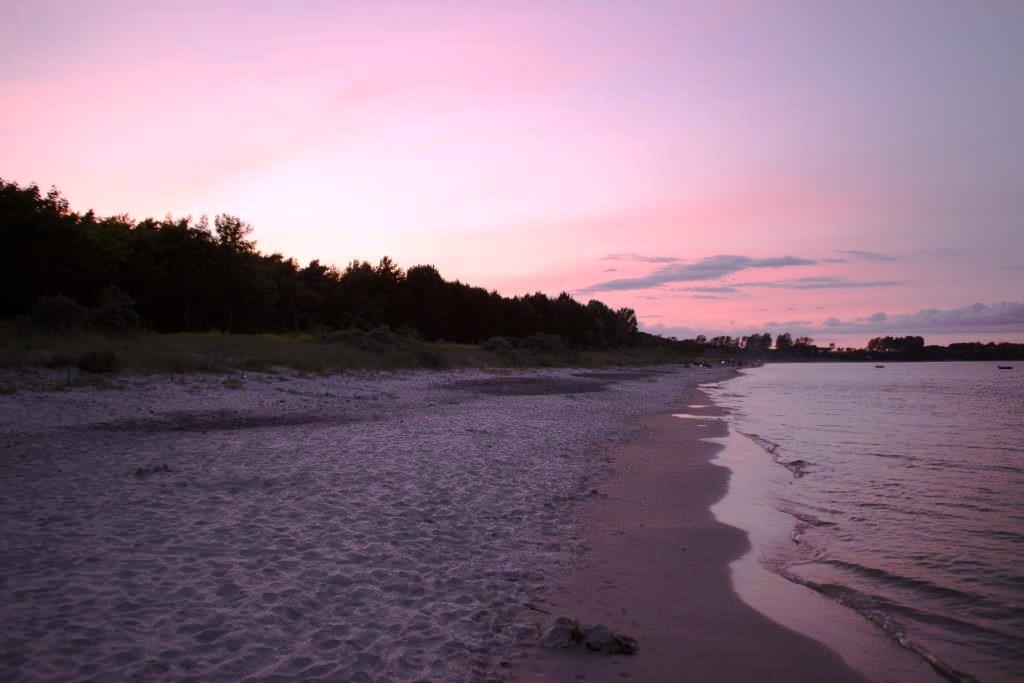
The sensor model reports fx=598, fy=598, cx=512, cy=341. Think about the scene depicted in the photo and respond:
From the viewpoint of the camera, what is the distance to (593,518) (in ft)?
29.9

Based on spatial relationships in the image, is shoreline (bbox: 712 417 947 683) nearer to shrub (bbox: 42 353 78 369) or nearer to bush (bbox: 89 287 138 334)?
shrub (bbox: 42 353 78 369)

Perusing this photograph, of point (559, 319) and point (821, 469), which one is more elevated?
point (559, 319)

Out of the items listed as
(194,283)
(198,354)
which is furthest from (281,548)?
(194,283)

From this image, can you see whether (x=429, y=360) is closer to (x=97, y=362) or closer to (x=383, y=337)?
(x=383, y=337)

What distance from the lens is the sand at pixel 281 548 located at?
180 inches

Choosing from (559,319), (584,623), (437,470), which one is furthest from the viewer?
(559,319)

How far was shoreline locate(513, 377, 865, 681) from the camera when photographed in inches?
189

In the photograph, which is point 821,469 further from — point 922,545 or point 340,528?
point 340,528

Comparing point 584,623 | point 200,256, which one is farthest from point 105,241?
point 584,623

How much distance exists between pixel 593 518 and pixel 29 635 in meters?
6.73

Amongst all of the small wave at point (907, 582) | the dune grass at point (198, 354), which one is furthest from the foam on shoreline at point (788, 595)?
the dune grass at point (198, 354)

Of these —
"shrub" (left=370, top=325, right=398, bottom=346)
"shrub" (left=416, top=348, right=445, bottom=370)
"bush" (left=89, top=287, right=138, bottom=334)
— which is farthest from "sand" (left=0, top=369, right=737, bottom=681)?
"shrub" (left=370, top=325, right=398, bottom=346)

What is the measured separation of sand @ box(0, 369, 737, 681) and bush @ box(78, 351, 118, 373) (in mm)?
7829

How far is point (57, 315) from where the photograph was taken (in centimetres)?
3127
